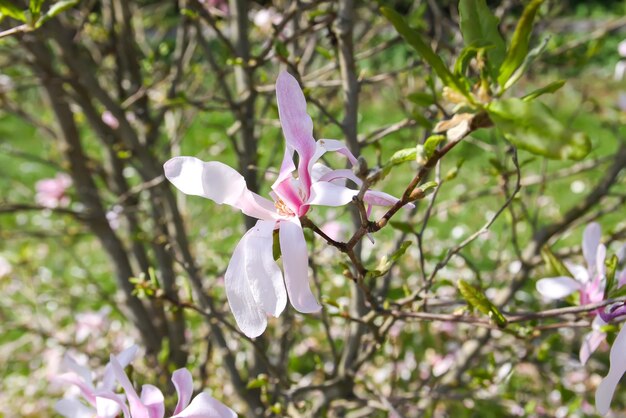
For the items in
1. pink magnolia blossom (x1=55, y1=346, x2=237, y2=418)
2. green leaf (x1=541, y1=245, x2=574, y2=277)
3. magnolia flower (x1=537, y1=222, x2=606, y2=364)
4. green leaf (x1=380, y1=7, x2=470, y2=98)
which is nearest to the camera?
green leaf (x1=380, y1=7, x2=470, y2=98)

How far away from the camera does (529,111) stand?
0.43 meters

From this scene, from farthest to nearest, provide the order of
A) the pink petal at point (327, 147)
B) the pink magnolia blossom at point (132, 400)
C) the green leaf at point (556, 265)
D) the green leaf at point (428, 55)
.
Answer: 1. the green leaf at point (556, 265)
2. the pink magnolia blossom at point (132, 400)
3. the pink petal at point (327, 147)
4. the green leaf at point (428, 55)

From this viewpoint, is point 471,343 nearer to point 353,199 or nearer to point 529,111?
point 353,199

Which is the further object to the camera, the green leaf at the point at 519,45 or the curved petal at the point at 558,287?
the curved petal at the point at 558,287

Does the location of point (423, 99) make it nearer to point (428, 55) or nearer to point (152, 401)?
point (428, 55)

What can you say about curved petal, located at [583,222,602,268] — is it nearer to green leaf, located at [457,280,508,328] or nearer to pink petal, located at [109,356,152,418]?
green leaf, located at [457,280,508,328]

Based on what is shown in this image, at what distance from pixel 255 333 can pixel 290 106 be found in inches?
8.8

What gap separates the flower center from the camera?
0.64 meters

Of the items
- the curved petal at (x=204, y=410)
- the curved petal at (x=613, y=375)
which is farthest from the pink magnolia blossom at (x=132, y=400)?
the curved petal at (x=613, y=375)

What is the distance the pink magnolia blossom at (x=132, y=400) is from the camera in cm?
71

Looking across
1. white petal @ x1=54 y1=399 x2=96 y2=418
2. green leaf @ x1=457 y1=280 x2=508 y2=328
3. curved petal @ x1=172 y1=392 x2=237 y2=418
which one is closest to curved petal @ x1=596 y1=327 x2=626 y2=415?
green leaf @ x1=457 y1=280 x2=508 y2=328

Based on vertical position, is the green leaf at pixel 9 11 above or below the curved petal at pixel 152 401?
above

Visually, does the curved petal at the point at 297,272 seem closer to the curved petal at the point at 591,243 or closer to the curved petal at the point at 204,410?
the curved petal at the point at 204,410

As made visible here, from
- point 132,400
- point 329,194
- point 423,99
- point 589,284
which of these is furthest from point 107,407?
point 589,284
